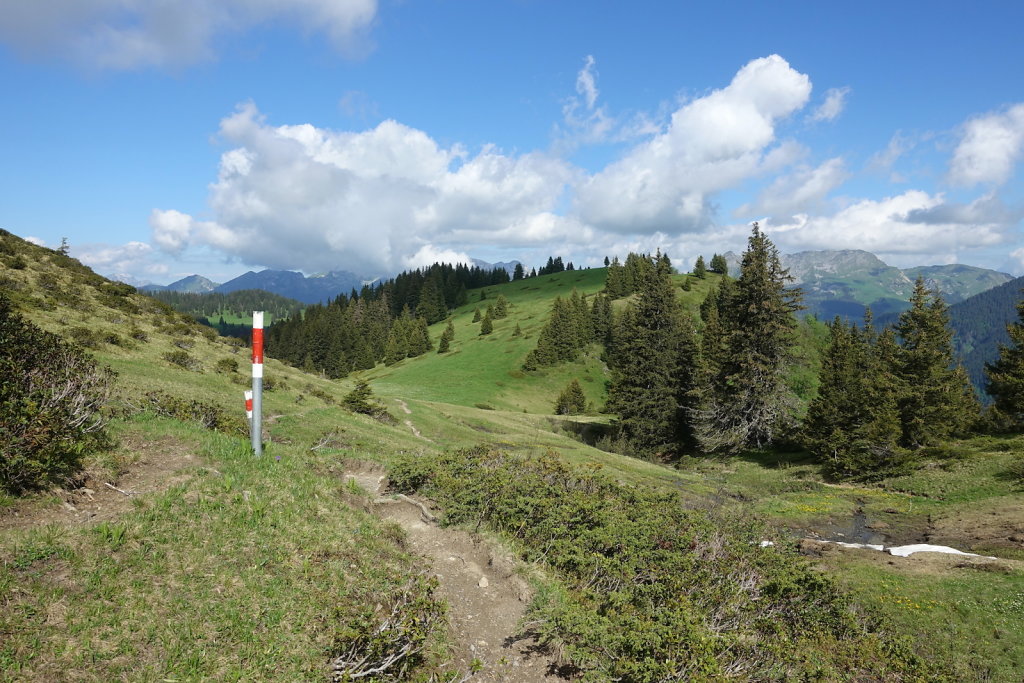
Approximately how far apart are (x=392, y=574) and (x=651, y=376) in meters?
47.1

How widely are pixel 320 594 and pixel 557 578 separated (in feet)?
15.8

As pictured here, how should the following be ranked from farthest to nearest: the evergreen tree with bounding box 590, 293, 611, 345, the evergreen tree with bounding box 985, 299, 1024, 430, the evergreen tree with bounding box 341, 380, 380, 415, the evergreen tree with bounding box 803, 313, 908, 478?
the evergreen tree with bounding box 590, 293, 611, 345 → the evergreen tree with bounding box 985, 299, 1024, 430 → the evergreen tree with bounding box 803, 313, 908, 478 → the evergreen tree with bounding box 341, 380, 380, 415

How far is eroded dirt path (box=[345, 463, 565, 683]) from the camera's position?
7.60 meters

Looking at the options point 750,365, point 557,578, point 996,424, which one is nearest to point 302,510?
point 557,578

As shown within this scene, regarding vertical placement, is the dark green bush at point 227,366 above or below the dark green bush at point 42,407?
below

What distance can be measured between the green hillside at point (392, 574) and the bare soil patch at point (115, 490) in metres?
0.04

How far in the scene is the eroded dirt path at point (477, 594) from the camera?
760cm

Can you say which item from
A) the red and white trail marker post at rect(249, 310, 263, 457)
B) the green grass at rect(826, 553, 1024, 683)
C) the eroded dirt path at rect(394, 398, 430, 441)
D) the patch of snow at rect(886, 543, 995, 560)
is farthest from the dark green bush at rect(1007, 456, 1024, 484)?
the red and white trail marker post at rect(249, 310, 263, 457)

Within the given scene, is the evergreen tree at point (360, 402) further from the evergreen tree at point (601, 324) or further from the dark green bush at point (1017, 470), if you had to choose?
the evergreen tree at point (601, 324)

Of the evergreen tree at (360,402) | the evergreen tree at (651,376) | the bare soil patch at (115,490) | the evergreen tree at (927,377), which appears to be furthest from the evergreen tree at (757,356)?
the bare soil patch at (115,490)

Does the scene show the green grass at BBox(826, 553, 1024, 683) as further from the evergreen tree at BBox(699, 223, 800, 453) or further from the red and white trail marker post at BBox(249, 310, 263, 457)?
the evergreen tree at BBox(699, 223, 800, 453)

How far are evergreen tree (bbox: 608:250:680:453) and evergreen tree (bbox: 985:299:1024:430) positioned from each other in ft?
84.5

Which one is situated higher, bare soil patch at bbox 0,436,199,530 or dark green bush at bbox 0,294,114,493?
dark green bush at bbox 0,294,114,493

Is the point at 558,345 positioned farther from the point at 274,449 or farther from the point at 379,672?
the point at 379,672
